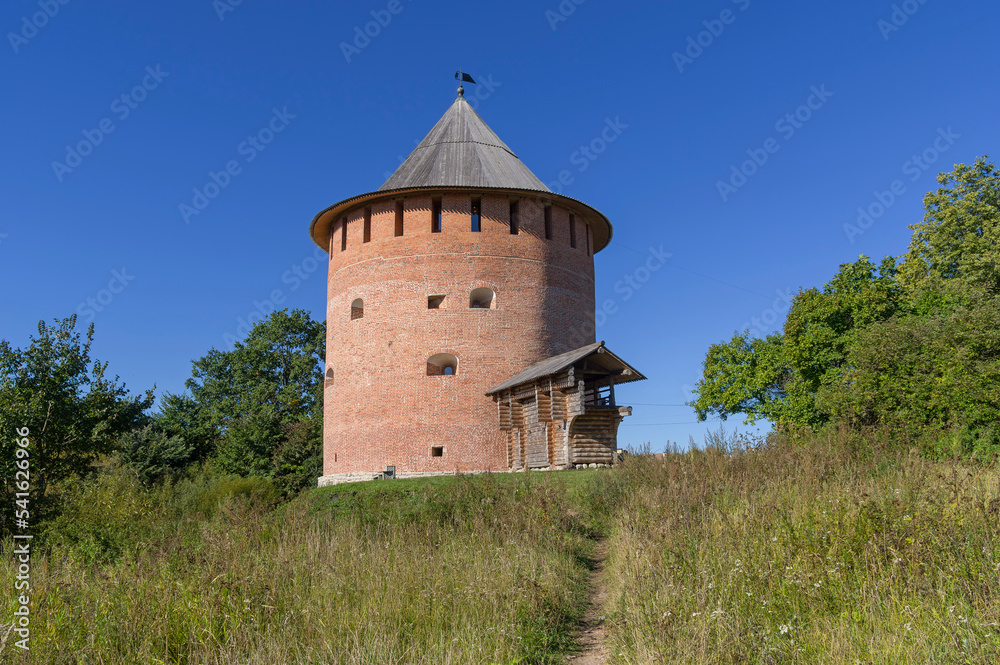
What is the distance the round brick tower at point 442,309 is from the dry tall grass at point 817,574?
1211cm

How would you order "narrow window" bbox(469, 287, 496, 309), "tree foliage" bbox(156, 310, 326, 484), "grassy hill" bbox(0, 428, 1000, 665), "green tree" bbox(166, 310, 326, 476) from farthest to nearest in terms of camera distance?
"green tree" bbox(166, 310, 326, 476) → "tree foliage" bbox(156, 310, 326, 484) → "narrow window" bbox(469, 287, 496, 309) → "grassy hill" bbox(0, 428, 1000, 665)

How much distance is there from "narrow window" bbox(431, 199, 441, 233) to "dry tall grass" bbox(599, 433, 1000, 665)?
46.0ft

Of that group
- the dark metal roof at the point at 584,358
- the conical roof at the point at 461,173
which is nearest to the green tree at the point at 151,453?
the conical roof at the point at 461,173

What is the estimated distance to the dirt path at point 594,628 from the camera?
4.26m

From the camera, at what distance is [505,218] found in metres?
19.0

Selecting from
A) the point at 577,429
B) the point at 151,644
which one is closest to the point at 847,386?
the point at 577,429

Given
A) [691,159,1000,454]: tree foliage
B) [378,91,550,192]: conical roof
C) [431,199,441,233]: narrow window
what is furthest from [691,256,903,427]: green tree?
[431,199,441,233]: narrow window

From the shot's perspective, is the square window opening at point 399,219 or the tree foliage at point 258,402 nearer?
the square window opening at point 399,219

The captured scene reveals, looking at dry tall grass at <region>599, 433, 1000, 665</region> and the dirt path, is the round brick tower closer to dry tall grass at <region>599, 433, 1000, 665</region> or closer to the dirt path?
the dirt path

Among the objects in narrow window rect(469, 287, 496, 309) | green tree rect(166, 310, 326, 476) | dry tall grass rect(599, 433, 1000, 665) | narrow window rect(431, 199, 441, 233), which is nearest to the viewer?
dry tall grass rect(599, 433, 1000, 665)

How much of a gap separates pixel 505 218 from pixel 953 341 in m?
11.5

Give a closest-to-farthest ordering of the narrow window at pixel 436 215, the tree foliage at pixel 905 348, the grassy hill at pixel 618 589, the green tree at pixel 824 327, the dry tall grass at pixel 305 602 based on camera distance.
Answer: the grassy hill at pixel 618 589
the dry tall grass at pixel 305 602
the tree foliage at pixel 905 348
the narrow window at pixel 436 215
the green tree at pixel 824 327

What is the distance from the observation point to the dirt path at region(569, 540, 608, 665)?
4.26 meters

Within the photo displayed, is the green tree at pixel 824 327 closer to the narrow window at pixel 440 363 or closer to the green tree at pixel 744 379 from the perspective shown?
A: the green tree at pixel 744 379
